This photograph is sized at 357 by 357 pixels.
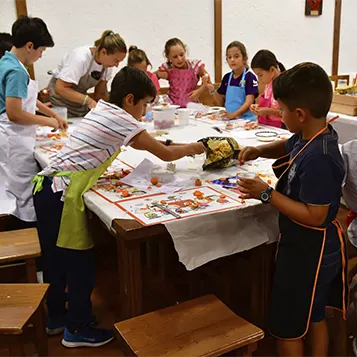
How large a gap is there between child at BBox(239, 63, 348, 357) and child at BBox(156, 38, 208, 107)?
8.78 ft

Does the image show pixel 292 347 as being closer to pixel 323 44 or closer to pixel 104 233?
pixel 104 233

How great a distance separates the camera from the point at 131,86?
210 centimetres

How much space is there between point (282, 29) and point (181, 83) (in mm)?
2528

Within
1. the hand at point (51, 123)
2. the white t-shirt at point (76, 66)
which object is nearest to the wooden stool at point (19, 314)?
the hand at point (51, 123)

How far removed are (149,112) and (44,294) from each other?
232cm

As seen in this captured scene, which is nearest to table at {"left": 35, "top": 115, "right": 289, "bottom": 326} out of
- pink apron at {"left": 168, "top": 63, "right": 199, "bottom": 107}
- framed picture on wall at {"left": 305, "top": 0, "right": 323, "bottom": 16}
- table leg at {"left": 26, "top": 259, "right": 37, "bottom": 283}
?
table leg at {"left": 26, "top": 259, "right": 37, "bottom": 283}

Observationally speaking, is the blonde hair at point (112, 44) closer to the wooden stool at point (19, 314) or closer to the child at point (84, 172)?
the child at point (84, 172)

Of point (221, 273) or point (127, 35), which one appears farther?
point (127, 35)

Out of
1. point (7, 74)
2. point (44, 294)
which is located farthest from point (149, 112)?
point (44, 294)

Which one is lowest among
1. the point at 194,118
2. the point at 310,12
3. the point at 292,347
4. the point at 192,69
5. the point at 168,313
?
the point at 292,347

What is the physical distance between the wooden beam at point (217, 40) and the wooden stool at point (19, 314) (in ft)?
14.7

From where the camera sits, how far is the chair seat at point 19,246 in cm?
217

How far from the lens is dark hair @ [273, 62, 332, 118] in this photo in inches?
65.1

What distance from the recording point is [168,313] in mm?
1736
